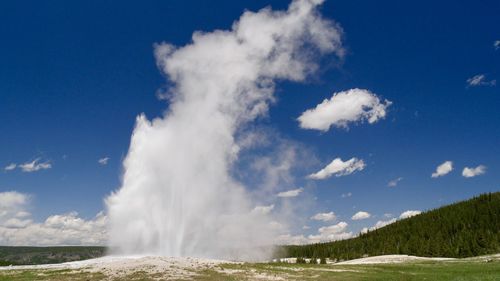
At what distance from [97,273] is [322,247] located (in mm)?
148820

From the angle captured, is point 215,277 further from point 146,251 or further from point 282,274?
point 146,251

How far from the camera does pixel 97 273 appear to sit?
41.2 m

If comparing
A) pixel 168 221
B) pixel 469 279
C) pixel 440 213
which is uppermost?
pixel 440 213

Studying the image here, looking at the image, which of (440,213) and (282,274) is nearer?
A: (282,274)

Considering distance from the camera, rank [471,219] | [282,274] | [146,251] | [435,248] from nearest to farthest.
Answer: [282,274]
[146,251]
[435,248]
[471,219]

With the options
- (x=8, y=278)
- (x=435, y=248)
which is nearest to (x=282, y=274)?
(x=8, y=278)

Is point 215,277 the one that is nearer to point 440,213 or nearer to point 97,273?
point 97,273

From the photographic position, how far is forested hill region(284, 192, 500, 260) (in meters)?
121

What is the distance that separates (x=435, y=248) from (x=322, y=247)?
60265 mm

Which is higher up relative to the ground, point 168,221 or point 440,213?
point 440,213

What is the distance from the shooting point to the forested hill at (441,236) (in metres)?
121

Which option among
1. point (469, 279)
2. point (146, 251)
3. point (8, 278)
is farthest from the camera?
point (146, 251)

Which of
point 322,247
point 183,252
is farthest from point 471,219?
point 183,252

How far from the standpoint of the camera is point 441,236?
479 feet
